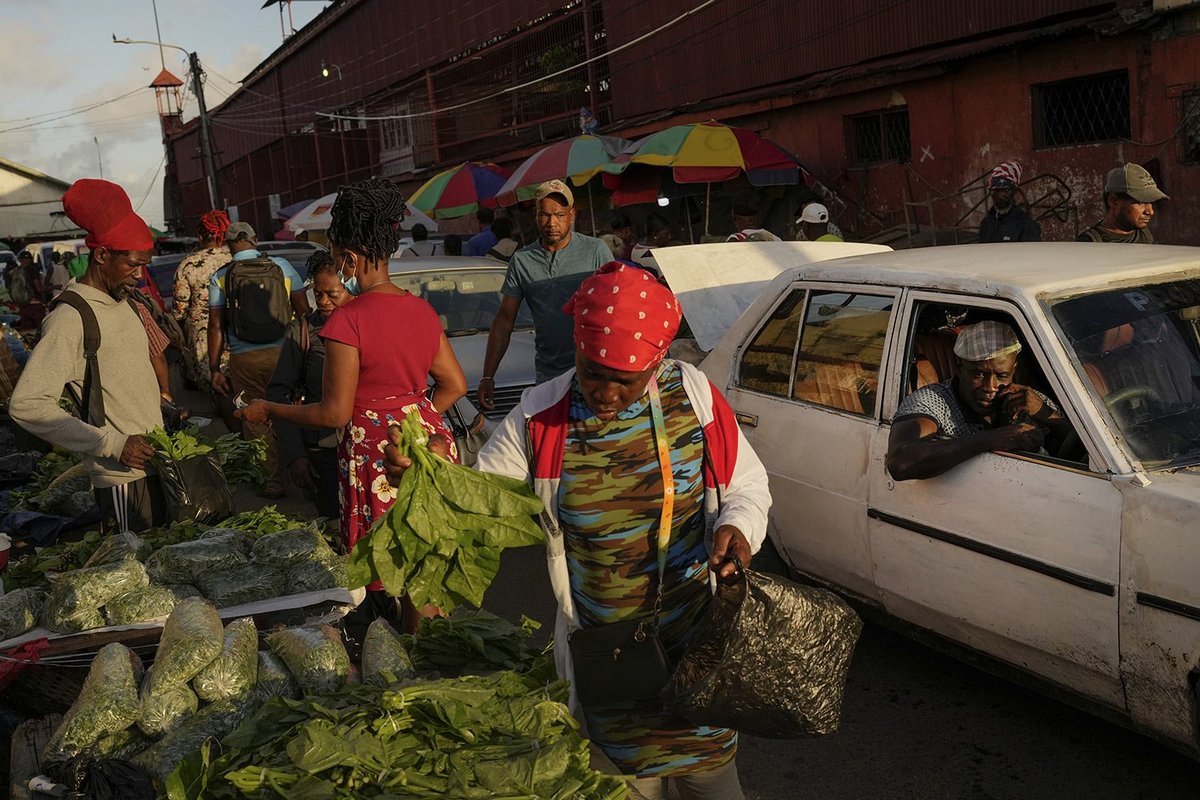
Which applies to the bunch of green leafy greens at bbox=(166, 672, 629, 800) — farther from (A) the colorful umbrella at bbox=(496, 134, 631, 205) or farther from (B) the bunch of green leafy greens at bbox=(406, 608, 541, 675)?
(A) the colorful umbrella at bbox=(496, 134, 631, 205)

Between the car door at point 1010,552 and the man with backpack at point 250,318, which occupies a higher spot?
the man with backpack at point 250,318

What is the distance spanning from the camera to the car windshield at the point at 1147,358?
390 centimetres

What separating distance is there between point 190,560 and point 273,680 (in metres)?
1.19

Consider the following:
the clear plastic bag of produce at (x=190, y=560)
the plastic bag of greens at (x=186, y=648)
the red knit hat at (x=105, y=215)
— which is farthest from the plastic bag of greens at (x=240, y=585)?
the red knit hat at (x=105, y=215)

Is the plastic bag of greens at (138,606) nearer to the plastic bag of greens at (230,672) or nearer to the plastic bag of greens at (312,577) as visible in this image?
the plastic bag of greens at (312,577)

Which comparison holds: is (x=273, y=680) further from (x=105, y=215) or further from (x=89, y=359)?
(x=105, y=215)

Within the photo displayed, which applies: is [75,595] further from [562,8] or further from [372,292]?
[562,8]

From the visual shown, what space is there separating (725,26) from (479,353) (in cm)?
1305

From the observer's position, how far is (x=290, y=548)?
16.5 feet

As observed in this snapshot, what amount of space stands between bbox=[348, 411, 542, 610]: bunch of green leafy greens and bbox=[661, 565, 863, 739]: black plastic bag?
1.87 feet

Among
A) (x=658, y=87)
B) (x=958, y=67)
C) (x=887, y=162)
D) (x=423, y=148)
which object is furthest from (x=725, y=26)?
(x=423, y=148)

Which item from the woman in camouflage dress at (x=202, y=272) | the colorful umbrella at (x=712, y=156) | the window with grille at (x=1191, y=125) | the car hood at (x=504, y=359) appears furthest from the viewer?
the colorful umbrella at (x=712, y=156)

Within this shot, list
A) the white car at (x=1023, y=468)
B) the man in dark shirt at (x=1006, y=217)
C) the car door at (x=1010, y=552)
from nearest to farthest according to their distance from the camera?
1. the white car at (x=1023, y=468)
2. the car door at (x=1010, y=552)
3. the man in dark shirt at (x=1006, y=217)

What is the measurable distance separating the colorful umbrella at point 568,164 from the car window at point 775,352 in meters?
9.72
